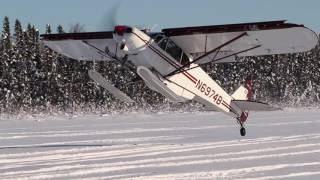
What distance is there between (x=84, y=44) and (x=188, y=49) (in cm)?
336

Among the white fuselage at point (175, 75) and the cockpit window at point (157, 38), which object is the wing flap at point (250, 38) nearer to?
the cockpit window at point (157, 38)

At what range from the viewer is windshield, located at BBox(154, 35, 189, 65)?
526 inches

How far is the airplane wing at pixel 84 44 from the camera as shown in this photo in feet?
46.4

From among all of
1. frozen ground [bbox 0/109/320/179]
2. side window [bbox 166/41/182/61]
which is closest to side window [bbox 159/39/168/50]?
side window [bbox 166/41/182/61]

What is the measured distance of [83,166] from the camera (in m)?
9.52

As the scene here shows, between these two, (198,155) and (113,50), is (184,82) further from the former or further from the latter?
(198,155)

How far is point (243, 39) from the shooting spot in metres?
13.7

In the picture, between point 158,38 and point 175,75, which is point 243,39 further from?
point 158,38

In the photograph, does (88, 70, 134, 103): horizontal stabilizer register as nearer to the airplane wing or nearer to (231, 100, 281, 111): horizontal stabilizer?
the airplane wing

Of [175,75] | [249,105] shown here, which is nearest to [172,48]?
[175,75]

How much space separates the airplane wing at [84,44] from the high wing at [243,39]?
1.69 meters

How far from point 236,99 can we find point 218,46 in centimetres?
259

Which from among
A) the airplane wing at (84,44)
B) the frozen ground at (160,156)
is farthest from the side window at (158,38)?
the frozen ground at (160,156)

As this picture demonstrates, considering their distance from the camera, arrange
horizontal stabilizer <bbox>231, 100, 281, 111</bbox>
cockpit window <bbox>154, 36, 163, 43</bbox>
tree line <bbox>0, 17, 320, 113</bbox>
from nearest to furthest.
Result: 1. cockpit window <bbox>154, 36, 163, 43</bbox>
2. horizontal stabilizer <bbox>231, 100, 281, 111</bbox>
3. tree line <bbox>0, 17, 320, 113</bbox>
